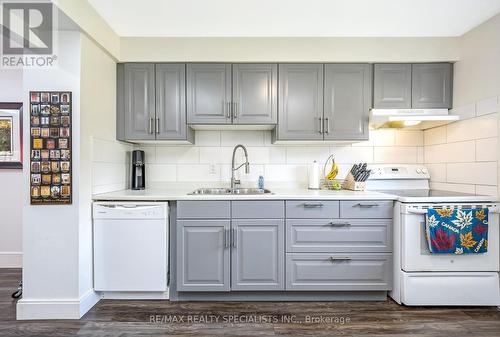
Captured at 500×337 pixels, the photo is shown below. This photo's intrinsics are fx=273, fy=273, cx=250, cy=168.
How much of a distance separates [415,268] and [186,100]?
241cm

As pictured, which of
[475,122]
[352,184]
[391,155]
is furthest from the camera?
[391,155]

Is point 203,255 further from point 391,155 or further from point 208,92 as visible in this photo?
point 391,155

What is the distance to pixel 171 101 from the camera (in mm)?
2566

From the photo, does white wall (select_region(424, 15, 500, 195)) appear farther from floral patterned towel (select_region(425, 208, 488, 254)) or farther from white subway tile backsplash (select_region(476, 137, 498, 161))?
floral patterned towel (select_region(425, 208, 488, 254))

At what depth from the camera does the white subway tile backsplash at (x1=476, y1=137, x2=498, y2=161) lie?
2156 millimetres

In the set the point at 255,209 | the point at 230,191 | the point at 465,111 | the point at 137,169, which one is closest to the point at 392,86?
the point at 465,111

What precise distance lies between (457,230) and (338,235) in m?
0.89

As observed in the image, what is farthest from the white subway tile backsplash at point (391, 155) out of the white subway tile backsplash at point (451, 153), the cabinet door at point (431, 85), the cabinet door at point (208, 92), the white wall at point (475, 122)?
the cabinet door at point (208, 92)

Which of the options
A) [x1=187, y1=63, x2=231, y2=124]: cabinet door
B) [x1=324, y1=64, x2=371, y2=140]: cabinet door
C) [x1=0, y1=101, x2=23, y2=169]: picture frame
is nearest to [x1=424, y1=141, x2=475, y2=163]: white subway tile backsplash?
[x1=324, y1=64, x2=371, y2=140]: cabinet door

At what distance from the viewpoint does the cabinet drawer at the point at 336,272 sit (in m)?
2.24

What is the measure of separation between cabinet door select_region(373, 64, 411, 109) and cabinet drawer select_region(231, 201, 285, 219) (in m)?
1.37

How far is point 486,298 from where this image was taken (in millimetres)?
2156

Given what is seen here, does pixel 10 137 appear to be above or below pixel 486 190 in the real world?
above

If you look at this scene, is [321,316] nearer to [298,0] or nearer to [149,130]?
[149,130]
